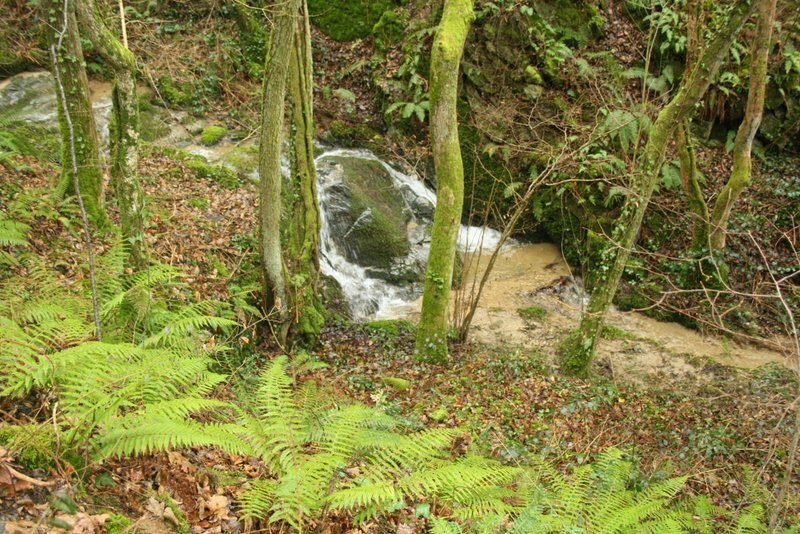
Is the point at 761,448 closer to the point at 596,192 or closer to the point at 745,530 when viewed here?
the point at 745,530

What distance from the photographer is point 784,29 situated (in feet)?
36.4

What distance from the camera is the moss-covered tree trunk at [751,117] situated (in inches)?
309

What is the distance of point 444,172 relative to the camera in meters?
7.27

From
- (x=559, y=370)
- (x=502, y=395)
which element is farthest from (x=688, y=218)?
(x=502, y=395)

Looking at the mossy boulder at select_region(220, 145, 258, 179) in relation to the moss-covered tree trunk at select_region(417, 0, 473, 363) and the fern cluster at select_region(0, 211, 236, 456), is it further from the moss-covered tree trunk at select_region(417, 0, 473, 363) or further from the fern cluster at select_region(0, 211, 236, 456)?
the fern cluster at select_region(0, 211, 236, 456)

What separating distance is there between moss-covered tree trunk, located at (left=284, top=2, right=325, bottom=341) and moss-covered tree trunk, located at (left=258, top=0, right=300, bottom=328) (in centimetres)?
32

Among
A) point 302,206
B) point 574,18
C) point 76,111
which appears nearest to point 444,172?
point 302,206

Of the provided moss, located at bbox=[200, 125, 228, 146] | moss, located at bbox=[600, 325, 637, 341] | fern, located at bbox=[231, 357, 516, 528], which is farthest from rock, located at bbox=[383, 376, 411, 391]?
moss, located at bbox=[200, 125, 228, 146]

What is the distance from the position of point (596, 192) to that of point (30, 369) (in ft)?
34.7

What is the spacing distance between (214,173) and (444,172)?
5.36 metres

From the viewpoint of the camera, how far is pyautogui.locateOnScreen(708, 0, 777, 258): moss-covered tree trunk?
7.84m

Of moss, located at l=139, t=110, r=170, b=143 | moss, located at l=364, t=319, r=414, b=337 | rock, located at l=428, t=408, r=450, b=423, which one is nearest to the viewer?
rock, located at l=428, t=408, r=450, b=423

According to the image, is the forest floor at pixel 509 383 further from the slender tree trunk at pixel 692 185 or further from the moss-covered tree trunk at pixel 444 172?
the slender tree trunk at pixel 692 185

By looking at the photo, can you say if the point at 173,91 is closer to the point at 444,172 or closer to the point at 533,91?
the point at 444,172
